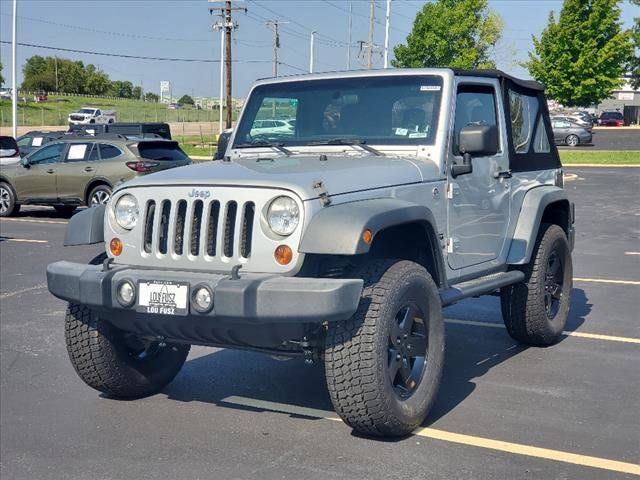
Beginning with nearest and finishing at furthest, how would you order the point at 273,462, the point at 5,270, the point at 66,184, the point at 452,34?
the point at 273,462 → the point at 5,270 → the point at 66,184 → the point at 452,34

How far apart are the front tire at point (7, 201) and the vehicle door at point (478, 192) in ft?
47.6

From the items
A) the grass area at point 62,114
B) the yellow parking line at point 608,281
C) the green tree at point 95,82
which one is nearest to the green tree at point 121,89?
the green tree at point 95,82

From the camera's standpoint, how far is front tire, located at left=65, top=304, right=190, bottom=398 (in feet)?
17.8

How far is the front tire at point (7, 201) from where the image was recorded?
19062 mm

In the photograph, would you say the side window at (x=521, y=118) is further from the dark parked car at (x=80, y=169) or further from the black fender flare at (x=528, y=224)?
the dark parked car at (x=80, y=169)

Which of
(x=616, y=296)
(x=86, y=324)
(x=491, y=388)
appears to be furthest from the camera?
(x=616, y=296)

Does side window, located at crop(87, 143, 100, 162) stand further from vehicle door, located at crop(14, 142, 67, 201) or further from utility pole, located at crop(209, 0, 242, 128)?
utility pole, located at crop(209, 0, 242, 128)

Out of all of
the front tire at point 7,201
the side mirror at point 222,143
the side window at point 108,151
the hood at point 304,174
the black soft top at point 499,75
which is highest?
the black soft top at point 499,75

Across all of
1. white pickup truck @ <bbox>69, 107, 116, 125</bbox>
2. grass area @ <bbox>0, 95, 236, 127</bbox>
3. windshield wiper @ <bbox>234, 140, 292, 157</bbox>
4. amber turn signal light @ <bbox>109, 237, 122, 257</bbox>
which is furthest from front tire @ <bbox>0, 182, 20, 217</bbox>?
grass area @ <bbox>0, 95, 236, 127</bbox>

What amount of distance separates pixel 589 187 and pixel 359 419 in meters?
20.8

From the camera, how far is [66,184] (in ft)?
59.9

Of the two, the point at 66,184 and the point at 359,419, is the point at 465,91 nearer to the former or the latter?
the point at 359,419

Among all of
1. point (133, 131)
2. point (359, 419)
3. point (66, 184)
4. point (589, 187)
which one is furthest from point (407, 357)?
point (133, 131)

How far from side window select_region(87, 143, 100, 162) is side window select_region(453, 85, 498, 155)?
1273 cm
